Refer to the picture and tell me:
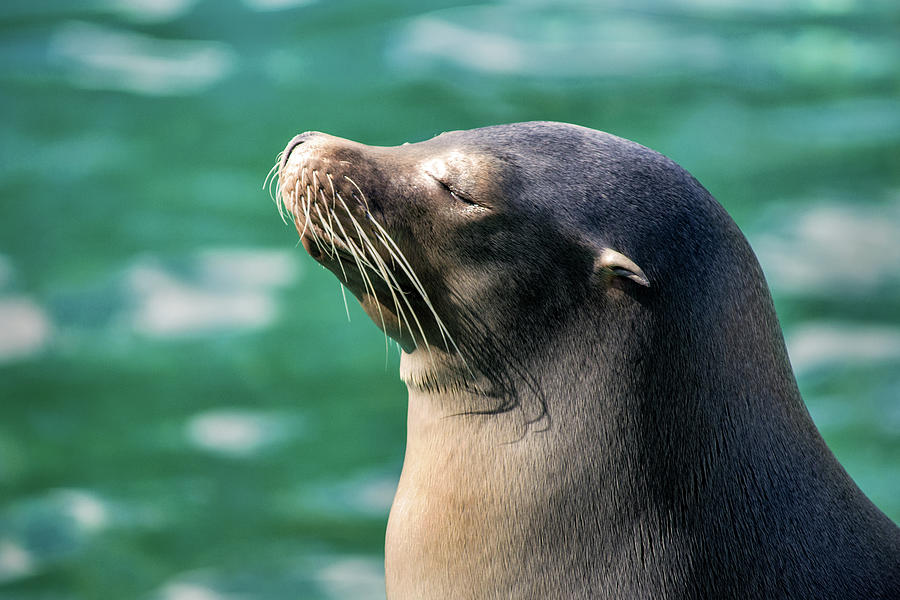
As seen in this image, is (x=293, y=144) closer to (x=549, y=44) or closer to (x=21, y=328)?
(x=21, y=328)

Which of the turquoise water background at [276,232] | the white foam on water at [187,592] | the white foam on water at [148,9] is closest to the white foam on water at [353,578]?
the turquoise water background at [276,232]

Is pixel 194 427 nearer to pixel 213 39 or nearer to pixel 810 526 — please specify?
pixel 213 39

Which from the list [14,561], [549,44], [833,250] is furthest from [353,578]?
[549,44]

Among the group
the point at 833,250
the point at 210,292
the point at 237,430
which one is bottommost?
the point at 237,430

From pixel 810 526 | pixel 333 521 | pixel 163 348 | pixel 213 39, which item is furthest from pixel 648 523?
pixel 213 39

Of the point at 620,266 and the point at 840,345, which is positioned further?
the point at 840,345

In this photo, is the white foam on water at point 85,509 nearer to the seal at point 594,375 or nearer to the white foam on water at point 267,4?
the seal at point 594,375

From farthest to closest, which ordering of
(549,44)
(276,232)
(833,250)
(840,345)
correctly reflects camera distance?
(549,44)
(276,232)
(833,250)
(840,345)

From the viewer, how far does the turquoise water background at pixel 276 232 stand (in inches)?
116

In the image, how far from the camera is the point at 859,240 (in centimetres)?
342

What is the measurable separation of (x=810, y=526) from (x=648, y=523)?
0.22 metres

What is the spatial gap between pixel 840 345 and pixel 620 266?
218 cm

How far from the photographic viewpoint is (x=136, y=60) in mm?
3867

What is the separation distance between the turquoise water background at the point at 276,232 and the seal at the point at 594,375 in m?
1.47
